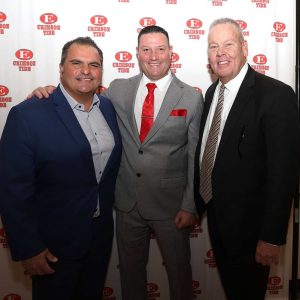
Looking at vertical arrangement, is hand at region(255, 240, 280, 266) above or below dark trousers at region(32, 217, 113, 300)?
above

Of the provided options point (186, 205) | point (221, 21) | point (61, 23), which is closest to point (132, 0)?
point (61, 23)

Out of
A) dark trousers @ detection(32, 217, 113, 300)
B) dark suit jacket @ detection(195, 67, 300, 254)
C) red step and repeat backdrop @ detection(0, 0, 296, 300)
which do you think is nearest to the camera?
dark suit jacket @ detection(195, 67, 300, 254)

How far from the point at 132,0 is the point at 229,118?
58.2 inches

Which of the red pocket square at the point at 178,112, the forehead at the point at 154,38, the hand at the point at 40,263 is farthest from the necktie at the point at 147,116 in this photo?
the hand at the point at 40,263

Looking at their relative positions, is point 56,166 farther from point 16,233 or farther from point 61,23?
point 61,23

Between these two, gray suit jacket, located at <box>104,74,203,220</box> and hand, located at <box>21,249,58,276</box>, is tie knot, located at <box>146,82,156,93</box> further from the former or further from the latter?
hand, located at <box>21,249,58,276</box>

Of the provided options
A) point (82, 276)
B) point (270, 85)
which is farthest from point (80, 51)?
point (82, 276)

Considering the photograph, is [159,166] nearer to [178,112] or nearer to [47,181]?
[178,112]

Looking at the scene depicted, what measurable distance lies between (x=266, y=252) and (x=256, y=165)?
17.6 inches

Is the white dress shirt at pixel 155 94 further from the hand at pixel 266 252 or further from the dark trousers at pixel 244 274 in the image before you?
the hand at pixel 266 252

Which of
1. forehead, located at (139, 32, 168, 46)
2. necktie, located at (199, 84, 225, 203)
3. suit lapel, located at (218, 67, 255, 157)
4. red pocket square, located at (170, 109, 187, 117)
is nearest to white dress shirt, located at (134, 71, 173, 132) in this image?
red pocket square, located at (170, 109, 187, 117)

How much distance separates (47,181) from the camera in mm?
1680

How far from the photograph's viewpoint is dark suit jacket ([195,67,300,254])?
1566mm

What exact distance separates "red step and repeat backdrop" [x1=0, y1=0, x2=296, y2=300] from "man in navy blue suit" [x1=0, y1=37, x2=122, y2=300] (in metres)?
0.84
